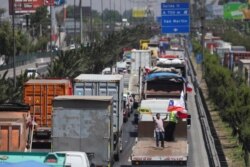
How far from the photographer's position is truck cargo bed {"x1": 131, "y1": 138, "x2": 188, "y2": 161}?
19875mm

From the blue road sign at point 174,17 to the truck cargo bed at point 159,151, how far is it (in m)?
35.2

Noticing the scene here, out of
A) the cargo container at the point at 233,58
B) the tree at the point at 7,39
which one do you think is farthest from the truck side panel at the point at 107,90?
the tree at the point at 7,39

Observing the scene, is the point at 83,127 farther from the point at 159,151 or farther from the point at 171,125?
the point at 171,125

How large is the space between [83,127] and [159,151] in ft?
8.42

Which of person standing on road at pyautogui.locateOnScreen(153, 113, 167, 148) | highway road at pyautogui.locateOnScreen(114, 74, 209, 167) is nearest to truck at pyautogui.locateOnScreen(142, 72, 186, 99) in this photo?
highway road at pyautogui.locateOnScreen(114, 74, 209, 167)

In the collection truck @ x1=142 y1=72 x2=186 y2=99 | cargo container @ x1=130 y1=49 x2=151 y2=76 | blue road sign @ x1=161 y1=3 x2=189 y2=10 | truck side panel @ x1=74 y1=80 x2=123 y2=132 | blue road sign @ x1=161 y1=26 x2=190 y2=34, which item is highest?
blue road sign @ x1=161 y1=3 x2=189 y2=10

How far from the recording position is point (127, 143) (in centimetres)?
3152

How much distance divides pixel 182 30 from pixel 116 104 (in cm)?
3079

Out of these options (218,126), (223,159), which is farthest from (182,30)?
(223,159)

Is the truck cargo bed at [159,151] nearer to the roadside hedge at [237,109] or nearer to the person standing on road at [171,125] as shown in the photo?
the person standing on road at [171,125]

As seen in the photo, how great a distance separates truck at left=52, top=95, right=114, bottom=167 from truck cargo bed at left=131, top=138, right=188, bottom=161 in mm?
1019

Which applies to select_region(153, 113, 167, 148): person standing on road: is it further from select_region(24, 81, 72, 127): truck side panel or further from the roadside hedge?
select_region(24, 81, 72, 127): truck side panel

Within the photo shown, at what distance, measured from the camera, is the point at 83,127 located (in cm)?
2269

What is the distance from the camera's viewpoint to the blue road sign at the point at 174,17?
5869 centimetres
